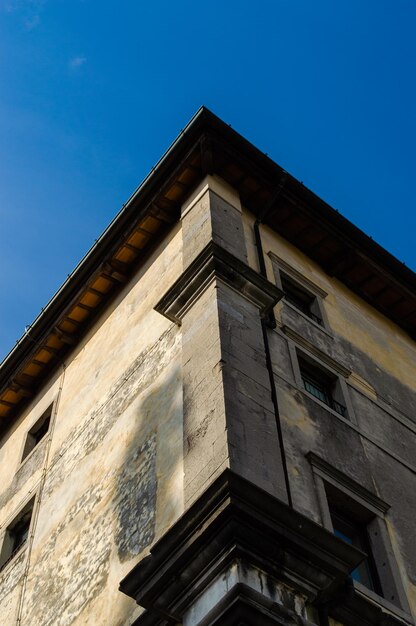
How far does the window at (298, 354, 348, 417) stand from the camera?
48.3 feet

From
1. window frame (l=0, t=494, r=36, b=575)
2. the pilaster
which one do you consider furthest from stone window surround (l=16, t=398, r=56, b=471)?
the pilaster

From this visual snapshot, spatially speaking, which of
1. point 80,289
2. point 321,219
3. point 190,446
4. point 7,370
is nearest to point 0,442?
point 7,370

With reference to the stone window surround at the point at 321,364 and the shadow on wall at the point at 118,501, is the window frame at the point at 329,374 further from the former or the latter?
the shadow on wall at the point at 118,501

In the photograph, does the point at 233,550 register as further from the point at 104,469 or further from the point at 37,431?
the point at 37,431

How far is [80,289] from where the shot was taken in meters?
19.8

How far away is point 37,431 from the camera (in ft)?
64.5

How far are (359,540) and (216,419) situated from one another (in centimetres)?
269

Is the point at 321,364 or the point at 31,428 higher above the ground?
the point at 31,428

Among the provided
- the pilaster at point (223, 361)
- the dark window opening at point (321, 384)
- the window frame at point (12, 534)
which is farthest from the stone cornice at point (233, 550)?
the window frame at point (12, 534)

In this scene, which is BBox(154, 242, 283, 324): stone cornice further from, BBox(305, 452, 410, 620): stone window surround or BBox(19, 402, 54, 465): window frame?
BBox(19, 402, 54, 465): window frame

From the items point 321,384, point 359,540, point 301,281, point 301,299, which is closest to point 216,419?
point 359,540

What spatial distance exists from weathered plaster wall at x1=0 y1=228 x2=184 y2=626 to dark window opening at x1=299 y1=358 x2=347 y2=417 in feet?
6.70

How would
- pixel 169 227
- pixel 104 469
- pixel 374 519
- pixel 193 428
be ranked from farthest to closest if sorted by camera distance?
1. pixel 169 227
2. pixel 104 469
3. pixel 374 519
4. pixel 193 428

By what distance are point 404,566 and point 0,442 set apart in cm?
1144
